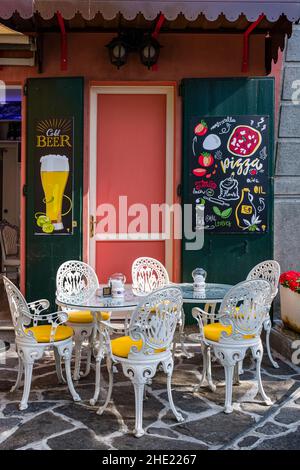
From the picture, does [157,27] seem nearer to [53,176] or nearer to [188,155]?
[188,155]

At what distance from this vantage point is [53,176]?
6.96 meters

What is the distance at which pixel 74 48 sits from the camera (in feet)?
23.0

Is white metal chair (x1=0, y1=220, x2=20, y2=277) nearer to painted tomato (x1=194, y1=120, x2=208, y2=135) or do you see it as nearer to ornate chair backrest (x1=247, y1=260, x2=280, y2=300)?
painted tomato (x1=194, y1=120, x2=208, y2=135)

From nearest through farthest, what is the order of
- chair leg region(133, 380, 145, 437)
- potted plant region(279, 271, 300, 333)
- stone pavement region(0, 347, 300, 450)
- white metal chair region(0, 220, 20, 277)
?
stone pavement region(0, 347, 300, 450) → chair leg region(133, 380, 145, 437) → potted plant region(279, 271, 300, 333) → white metal chair region(0, 220, 20, 277)

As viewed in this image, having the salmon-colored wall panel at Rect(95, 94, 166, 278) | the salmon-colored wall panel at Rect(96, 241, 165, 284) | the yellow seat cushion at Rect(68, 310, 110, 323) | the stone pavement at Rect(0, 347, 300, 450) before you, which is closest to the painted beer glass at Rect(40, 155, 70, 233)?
the salmon-colored wall panel at Rect(95, 94, 166, 278)

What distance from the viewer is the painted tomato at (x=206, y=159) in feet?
22.7

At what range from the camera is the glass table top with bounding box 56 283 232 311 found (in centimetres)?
442

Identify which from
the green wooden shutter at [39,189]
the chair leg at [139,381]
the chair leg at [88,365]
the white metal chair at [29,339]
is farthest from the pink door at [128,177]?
the chair leg at [139,381]

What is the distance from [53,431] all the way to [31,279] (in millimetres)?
3355

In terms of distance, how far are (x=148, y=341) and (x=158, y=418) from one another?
688 mm

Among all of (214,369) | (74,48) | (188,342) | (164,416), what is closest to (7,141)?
(74,48)

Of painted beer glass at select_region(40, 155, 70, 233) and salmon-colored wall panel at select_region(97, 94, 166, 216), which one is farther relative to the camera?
salmon-colored wall panel at select_region(97, 94, 166, 216)

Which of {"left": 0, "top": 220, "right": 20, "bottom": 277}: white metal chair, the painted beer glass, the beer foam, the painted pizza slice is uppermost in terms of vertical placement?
the painted pizza slice

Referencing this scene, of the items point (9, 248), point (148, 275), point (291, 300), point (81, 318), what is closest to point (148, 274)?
point (148, 275)
